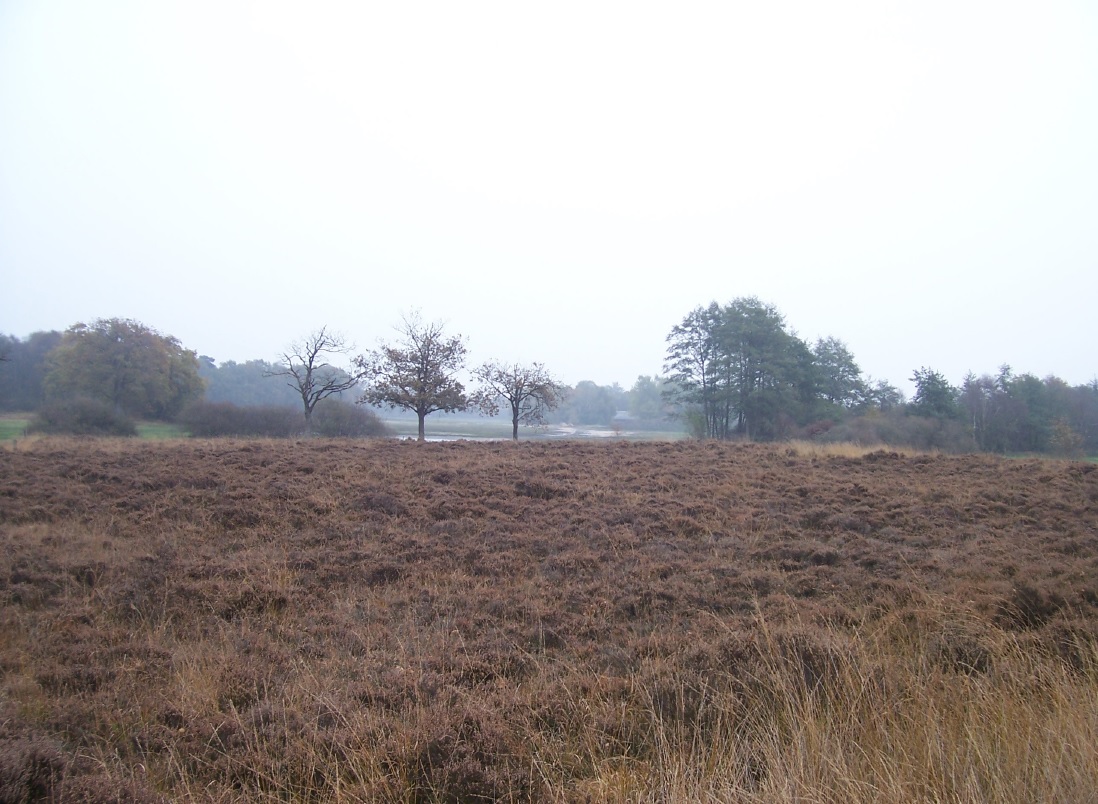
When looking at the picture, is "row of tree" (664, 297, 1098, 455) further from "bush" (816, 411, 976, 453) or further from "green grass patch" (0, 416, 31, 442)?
"green grass patch" (0, 416, 31, 442)

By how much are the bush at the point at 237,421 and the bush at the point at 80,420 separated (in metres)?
2.62

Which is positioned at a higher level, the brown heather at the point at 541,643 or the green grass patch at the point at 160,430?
the green grass patch at the point at 160,430

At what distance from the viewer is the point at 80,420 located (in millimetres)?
28375

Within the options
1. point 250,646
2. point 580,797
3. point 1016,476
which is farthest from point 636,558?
point 1016,476

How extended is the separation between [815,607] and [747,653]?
1956 mm

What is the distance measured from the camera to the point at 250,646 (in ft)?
19.3

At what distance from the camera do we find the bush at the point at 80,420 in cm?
2786

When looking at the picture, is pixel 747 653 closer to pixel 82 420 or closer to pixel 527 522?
pixel 527 522

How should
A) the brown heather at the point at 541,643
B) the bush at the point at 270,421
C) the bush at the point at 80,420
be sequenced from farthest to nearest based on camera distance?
the bush at the point at 270,421 → the bush at the point at 80,420 → the brown heather at the point at 541,643

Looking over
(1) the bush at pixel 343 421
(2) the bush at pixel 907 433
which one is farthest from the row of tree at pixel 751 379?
(1) the bush at pixel 343 421

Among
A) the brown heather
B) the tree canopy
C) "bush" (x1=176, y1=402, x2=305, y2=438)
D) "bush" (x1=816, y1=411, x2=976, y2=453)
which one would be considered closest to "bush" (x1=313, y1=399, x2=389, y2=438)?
"bush" (x1=176, y1=402, x2=305, y2=438)

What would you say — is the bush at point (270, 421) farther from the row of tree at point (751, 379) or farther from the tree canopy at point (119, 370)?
the row of tree at point (751, 379)

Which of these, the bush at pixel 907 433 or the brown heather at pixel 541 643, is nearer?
the brown heather at pixel 541 643

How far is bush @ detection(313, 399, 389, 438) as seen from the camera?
111ft
